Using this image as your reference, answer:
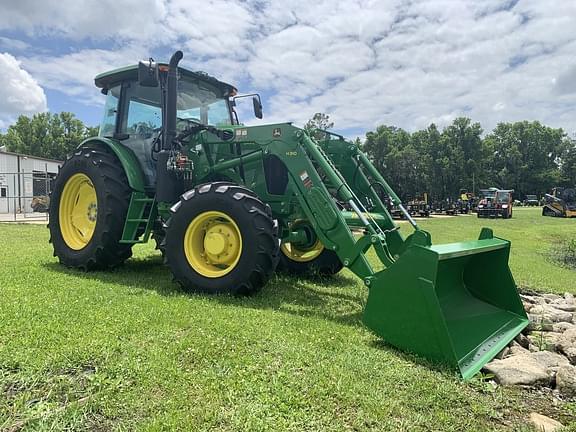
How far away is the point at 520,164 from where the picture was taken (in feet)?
247

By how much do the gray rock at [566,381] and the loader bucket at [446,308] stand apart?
0.51 metres

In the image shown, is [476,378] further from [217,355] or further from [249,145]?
[249,145]

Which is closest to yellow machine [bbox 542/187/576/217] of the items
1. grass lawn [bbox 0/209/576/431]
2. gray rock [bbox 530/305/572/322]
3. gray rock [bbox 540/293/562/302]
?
gray rock [bbox 540/293/562/302]

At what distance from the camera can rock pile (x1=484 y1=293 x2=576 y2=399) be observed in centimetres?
354

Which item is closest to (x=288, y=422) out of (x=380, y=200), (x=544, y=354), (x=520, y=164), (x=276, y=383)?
(x=276, y=383)

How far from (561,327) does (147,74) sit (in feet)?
18.6

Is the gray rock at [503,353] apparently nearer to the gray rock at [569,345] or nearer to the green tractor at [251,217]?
the green tractor at [251,217]

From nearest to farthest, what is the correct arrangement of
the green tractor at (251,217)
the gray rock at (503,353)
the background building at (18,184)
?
the green tractor at (251,217), the gray rock at (503,353), the background building at (18,184)

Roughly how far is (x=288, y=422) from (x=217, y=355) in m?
1.00

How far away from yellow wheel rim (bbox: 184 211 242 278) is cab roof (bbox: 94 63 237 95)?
8.24ft

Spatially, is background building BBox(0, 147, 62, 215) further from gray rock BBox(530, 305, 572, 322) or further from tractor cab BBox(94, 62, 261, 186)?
gray rock BBox(530, 305, 572, 322)

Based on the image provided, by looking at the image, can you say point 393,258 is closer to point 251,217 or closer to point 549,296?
point 251,217

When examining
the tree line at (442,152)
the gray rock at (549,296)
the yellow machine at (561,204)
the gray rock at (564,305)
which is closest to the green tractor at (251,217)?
the gray rock at (564,305)

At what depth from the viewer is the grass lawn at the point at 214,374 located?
2707mm
